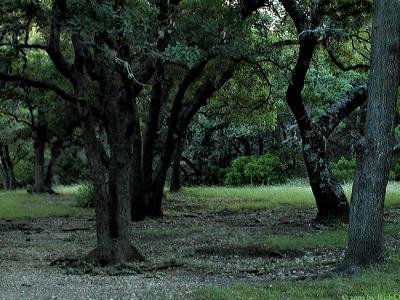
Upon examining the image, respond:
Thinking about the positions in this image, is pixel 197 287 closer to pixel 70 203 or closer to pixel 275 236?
pixel 275 236

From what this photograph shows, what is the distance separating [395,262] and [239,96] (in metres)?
14.0

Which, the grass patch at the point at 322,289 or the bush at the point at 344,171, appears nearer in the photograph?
the grass patch at the point at 322,289

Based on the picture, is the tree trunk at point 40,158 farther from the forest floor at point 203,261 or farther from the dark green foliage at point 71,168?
the forest floor at point 203,261

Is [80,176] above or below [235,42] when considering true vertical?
below

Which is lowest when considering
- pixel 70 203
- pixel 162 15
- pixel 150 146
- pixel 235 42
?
pixel 70 203

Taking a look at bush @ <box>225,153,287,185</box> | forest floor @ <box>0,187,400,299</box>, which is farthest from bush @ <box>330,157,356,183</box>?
forest floor @ <box>0,187,400,299</box>

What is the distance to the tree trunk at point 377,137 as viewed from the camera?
328 inches

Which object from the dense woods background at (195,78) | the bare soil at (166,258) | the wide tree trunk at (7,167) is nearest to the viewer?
the bare soil at (166,258)

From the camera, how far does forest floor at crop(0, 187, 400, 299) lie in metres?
7.50

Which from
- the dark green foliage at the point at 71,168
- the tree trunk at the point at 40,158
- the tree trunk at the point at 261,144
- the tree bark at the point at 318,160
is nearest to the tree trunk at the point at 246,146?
the tree trunk at the point at 261,144

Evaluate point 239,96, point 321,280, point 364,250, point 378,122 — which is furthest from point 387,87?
point 239,96

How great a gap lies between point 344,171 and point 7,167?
22532mm

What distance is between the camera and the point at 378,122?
27.5 feet

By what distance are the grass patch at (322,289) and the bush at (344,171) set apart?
83.8 feet
